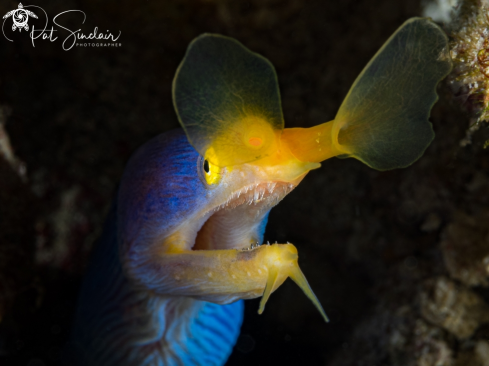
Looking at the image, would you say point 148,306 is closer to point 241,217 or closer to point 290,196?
point 241,217

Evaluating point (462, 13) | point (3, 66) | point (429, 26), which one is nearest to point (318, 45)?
point (462, 13)

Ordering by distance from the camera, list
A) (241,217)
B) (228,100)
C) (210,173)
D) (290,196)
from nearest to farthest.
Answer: (228,100) < (210,173) < (241,217) < (290,196)

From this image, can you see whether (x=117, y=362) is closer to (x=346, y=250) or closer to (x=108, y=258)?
(x=108, y=258)

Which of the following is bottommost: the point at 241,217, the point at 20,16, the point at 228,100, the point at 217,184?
the point at 241,217

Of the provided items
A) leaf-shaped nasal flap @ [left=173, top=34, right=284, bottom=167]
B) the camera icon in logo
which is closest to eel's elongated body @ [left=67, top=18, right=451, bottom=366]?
leaf-shaped nasal flap @ [left=173, top=34, right=284, bottom=167]

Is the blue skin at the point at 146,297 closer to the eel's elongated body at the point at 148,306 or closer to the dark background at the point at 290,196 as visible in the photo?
the eel's elongated body at the point at 148,306

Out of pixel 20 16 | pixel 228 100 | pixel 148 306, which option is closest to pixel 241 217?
pixel 228 100
